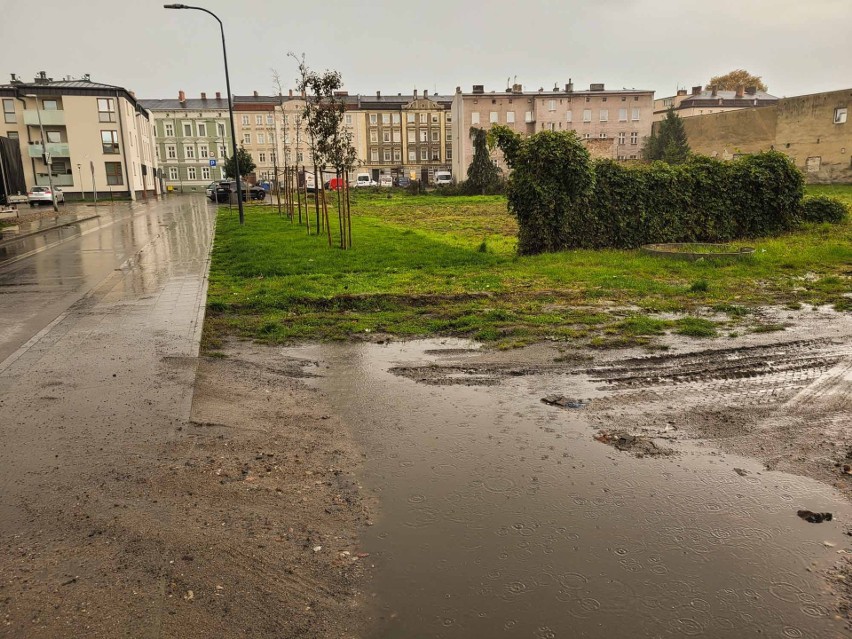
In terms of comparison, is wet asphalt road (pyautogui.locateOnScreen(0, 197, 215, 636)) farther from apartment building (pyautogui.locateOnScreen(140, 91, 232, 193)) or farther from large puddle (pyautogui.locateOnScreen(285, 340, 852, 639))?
apartment building (pyautogui.locateOnScreen(140, 91, 232, 193))

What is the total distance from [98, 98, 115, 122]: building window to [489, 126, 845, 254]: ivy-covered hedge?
55.8 m

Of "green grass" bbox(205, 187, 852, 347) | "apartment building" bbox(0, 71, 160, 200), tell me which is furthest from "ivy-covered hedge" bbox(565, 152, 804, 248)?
"apartment building" bbox(0, 71, 160, 200)

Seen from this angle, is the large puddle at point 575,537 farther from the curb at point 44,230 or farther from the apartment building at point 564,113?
the apartment building at point 564,113

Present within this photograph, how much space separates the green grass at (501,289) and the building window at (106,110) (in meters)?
50.2

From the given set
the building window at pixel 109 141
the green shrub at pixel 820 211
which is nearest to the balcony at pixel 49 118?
the building window at pixel 109 141

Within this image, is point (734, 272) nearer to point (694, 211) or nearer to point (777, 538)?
point (694, 211)

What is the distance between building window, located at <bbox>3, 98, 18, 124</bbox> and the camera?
201 ft

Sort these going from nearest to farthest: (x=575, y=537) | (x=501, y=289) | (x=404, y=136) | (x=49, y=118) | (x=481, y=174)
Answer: (x=575, y=537) → (x=501, y=289) → (x=481, y=174) → (x=49, y=118) → (x=404, y=136)

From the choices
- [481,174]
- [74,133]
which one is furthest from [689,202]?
[74,133]

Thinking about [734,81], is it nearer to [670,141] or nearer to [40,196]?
[670,141]

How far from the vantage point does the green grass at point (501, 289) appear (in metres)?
9.47

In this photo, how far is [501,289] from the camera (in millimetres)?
12219

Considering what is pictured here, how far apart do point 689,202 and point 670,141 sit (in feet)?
156

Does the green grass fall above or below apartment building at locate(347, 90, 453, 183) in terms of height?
below
